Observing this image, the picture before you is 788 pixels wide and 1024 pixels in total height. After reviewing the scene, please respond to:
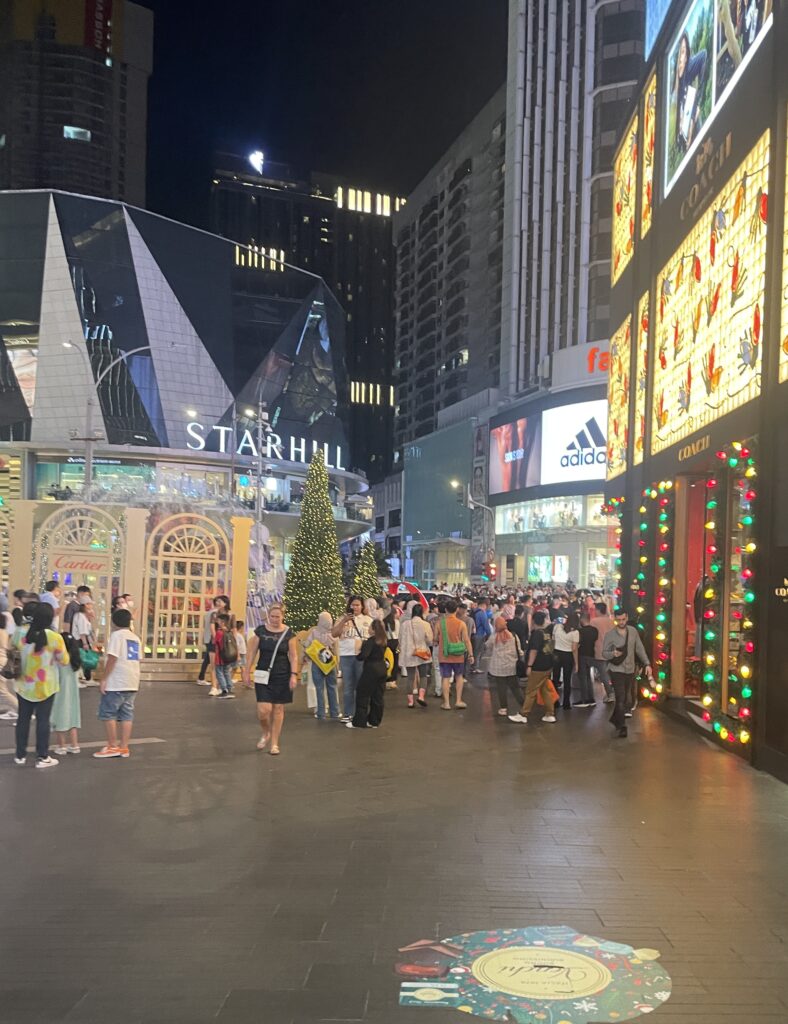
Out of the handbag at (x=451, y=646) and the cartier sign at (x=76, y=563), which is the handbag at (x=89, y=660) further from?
the cartier sign at (x=76, y=563)

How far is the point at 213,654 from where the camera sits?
15.8 meters

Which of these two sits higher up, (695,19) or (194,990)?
(695,19)

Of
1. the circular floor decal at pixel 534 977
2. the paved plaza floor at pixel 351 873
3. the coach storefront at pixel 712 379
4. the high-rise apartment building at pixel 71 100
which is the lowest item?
the paved plaza floor at pixel 351 873

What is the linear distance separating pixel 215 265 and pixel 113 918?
189 ft

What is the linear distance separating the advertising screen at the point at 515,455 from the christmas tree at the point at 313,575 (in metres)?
41.5

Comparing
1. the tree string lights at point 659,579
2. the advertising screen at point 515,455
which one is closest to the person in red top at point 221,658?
the tree string lights at point 659,579

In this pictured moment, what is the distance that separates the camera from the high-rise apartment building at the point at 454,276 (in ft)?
304

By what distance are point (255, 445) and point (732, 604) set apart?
50.1 metres

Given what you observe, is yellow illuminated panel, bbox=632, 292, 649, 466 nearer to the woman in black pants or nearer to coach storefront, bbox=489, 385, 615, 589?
the woman in black pants

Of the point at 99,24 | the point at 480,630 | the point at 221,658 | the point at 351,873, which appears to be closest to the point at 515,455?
the point at 480,630

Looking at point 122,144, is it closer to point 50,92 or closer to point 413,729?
point 50,92

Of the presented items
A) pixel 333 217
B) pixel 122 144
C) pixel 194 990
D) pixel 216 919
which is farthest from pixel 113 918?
pixel 333 217

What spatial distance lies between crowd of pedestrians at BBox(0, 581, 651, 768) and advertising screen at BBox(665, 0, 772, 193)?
715cm

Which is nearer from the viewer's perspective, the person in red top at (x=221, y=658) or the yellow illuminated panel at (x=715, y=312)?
the yellow illuminated panel at (x=715, y=312)
